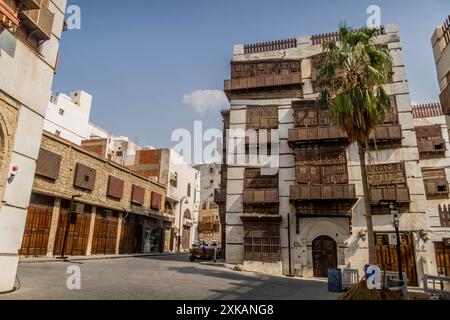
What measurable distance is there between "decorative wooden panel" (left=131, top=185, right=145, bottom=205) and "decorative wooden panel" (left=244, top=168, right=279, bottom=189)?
15461 millimetres

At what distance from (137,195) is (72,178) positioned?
10.1 meters

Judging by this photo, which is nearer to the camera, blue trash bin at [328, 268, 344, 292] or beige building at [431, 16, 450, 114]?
blue trash bin at [328, 268, 344, 292]

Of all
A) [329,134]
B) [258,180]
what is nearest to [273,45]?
[329,134]

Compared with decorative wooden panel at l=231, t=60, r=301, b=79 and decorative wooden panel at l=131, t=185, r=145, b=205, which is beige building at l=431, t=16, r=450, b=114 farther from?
decorative wooden panel at l=131, t=185, r=145, b=205

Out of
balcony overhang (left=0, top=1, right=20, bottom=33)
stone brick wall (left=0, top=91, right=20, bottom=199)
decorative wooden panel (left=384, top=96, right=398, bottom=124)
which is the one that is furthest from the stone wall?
balcony overhang (left=0, top=1, right=20, bottom=33)

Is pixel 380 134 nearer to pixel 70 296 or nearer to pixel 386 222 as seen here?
pixel 386 222

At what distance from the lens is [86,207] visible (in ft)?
90.8

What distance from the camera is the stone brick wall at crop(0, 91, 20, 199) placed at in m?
9.41

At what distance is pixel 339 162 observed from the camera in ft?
76.1

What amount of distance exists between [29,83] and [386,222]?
72.6 feet

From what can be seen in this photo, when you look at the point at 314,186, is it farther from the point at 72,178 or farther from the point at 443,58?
the point at 72,178

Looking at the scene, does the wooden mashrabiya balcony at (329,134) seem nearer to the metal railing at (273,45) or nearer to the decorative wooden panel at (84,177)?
the metal railing at (273,45)
